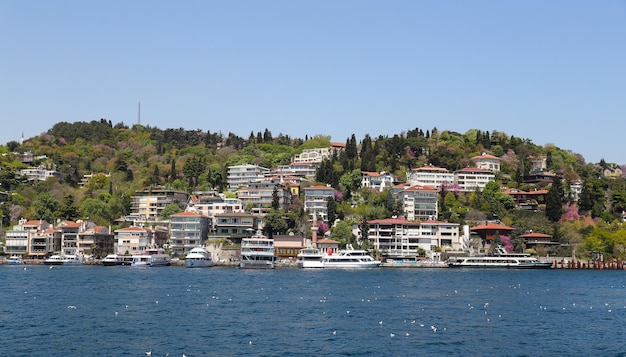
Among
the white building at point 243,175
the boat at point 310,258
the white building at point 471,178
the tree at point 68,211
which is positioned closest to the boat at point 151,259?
the boat at point 310,258

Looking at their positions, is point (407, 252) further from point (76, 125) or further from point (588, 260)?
point (76, 125)

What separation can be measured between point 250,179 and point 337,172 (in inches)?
630

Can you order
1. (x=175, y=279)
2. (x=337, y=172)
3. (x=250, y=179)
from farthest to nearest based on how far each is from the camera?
(x=250, y=179), (x=337, y=172), (x=175, y=279)

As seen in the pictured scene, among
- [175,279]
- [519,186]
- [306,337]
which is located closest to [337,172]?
[519,186]

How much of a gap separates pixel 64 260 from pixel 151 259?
12.7 meters

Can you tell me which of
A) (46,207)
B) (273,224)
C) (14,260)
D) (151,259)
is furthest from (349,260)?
(46,207)

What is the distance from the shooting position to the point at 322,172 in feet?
381

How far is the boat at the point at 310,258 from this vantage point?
89.3 m

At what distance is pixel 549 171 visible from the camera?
12619 centimetres

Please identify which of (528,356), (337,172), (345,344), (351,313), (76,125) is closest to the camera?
(528,356)

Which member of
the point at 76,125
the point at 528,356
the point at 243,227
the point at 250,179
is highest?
the point at 76,125

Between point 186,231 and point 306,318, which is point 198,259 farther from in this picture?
point 306,318

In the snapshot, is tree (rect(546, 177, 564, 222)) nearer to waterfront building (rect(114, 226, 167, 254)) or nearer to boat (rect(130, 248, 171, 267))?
boat (rect(130, 248, 171, 267))

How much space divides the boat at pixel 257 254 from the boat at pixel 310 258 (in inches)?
136
